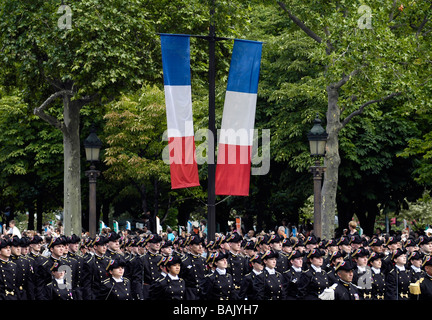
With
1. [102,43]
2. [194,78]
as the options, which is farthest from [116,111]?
[102,43]

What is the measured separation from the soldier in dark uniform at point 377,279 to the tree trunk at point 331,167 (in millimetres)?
11908

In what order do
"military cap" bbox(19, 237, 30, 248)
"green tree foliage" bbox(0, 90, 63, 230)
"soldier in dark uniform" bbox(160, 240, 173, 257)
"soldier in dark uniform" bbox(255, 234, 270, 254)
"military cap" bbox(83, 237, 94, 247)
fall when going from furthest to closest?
"green tree foliage" bbox(0, 90, 63, 230) → "military cap" bbox(83, 237, 94, 247) → "soldier in dark uniform" bbox(255, 234, 270, 254) → "military cap" bbox(19, 237, 30, 248) → "soldier in dark uniform" bbox(160, 240, 173, 257)

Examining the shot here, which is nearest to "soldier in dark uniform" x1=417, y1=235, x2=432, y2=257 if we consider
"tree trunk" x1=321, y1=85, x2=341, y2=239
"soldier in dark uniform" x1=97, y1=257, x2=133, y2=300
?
"soldier in dark uniform" x1=97, y1=257, x2=133, y2=300

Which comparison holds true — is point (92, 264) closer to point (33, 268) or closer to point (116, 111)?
point (33, 268)

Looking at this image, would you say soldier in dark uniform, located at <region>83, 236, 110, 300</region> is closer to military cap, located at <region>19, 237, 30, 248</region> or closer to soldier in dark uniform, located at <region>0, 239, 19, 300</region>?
military cap, located at <region>19, 237, 30, 248</region>

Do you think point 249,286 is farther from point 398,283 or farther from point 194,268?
point 398,283

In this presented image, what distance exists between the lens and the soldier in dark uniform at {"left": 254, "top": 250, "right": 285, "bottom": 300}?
1436 cm

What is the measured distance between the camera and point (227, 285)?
14664 mm

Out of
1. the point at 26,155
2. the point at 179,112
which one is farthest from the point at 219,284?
the point at 26,155

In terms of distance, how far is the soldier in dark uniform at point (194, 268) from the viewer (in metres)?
15.1

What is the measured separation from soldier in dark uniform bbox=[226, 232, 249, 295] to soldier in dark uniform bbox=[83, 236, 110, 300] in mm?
2626

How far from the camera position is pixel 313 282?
1482 cm

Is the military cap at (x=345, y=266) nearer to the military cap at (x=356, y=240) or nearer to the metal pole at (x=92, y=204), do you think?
the military cap at (x=356, y=240)

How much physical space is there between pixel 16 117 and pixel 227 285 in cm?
3318
